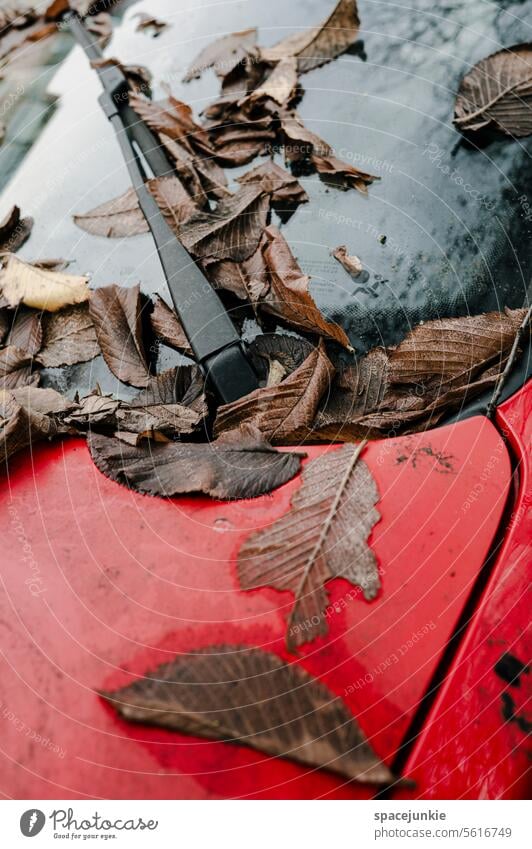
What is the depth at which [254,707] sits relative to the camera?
1.83 ft

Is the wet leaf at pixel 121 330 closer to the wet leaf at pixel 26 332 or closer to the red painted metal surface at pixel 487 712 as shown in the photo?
the wet leaf at pixel 26 332

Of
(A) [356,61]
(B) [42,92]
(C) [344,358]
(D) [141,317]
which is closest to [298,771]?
(C) [344,358]

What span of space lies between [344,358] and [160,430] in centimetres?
25

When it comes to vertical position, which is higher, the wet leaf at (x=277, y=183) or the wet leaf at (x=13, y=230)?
the wet leaf at (x=13, y=230)

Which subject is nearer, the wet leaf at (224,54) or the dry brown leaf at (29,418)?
the dry brown leaf at (29,418)

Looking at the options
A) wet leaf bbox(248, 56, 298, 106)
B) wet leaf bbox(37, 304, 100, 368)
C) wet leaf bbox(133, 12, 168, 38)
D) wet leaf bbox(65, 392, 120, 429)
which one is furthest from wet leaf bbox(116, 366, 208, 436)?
wet leaf bbox(133, 12, 168, 38)

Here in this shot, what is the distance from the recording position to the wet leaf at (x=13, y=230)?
108 cm

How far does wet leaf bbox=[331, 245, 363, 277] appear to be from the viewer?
2.97 feet

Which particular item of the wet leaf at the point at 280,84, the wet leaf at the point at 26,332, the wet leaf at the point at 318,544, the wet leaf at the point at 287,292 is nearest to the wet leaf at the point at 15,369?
the wet leaf at the point at 26,332

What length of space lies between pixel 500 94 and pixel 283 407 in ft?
2.04

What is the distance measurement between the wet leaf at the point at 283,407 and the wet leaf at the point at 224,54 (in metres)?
0.67

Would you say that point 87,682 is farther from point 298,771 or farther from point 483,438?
point 483,438

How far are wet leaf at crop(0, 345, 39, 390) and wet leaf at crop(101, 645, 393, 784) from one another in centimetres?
49

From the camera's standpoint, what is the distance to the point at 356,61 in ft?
3.62
